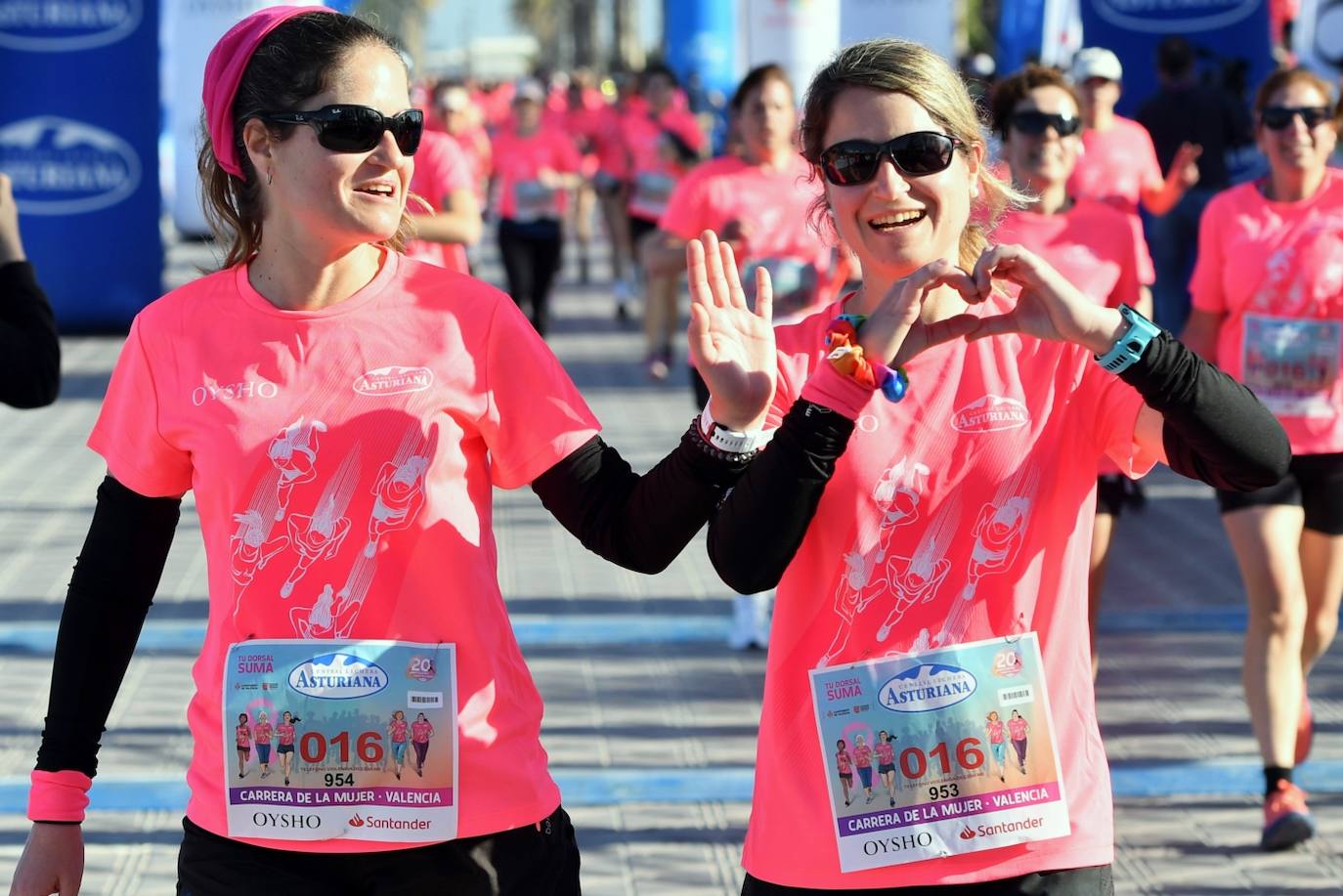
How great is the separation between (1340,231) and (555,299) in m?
14.3

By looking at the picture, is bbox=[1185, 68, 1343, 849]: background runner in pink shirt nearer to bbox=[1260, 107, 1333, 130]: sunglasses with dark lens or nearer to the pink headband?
bbox=[1260, 107, 1333, 130]: sunglasses with dark lens

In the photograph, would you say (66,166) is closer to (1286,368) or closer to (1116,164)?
(1116,164)

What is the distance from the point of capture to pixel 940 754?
2.62m

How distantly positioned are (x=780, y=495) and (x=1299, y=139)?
3524mm

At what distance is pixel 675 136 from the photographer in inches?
605

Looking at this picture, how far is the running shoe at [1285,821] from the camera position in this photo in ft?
16.6

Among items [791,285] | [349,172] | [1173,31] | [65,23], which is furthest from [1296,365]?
[65,23]

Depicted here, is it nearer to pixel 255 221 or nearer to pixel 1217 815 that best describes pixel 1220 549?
pixel 1217 815

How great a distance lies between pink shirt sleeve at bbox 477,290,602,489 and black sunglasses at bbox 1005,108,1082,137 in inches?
133

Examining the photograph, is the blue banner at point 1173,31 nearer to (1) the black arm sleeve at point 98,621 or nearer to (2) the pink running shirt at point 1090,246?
(2) the pink running shirt at point 1090,246

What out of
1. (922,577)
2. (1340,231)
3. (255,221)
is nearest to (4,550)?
(1340,231)

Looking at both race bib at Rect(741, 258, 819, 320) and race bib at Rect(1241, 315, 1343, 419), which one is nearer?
race bib at Rect(1241, 315, 1343, 419)

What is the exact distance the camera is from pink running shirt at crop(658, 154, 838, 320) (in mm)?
7145

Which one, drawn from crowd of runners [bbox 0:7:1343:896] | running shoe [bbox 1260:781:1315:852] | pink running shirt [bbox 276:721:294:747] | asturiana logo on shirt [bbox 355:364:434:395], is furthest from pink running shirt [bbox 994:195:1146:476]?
pink running shirt [bbox 276:721:294:747]
